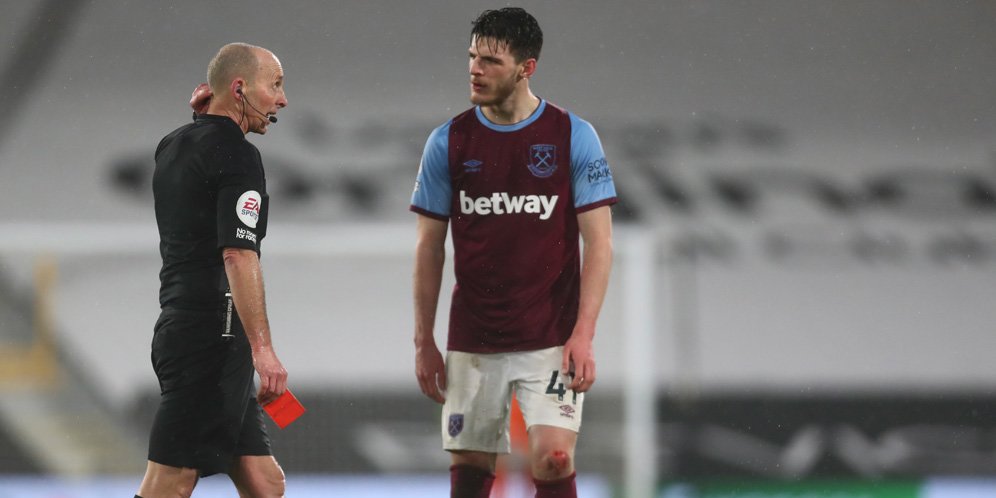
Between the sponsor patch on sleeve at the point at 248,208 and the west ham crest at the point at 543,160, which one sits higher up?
the west ham crest at the point at 543,160

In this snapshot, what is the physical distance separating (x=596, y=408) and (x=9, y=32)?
529 cm

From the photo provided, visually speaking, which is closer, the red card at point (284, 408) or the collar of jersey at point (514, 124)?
the red card at point (284, 408)

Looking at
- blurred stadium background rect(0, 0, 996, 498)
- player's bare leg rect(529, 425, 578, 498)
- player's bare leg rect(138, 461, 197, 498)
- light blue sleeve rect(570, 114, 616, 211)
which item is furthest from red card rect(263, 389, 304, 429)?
blurred stadium background rect(0, 0, 996, 498)

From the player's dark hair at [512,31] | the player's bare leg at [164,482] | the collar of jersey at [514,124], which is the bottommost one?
the player's bare leg at [164,482]

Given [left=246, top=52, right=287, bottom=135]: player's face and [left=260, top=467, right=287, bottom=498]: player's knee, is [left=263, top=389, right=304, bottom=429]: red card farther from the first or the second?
[left=246, top=52, right=287, bottom=135]: player's face

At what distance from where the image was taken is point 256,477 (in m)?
2.91

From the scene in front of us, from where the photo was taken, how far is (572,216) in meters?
3.19

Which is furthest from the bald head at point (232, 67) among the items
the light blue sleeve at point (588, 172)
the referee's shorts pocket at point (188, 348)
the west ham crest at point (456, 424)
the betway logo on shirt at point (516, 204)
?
the west ham crest at point (456, 424)

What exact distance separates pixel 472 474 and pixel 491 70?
1.07 m

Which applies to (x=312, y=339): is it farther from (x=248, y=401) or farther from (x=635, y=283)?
(x=248, y=401)

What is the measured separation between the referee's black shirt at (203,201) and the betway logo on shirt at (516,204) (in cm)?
62

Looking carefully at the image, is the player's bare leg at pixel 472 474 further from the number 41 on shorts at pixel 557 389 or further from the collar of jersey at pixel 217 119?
the collar of jersey at pixel 217 119

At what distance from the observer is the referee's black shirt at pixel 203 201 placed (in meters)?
2.71

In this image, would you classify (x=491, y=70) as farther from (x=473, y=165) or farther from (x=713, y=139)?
(x=713, y=139)
